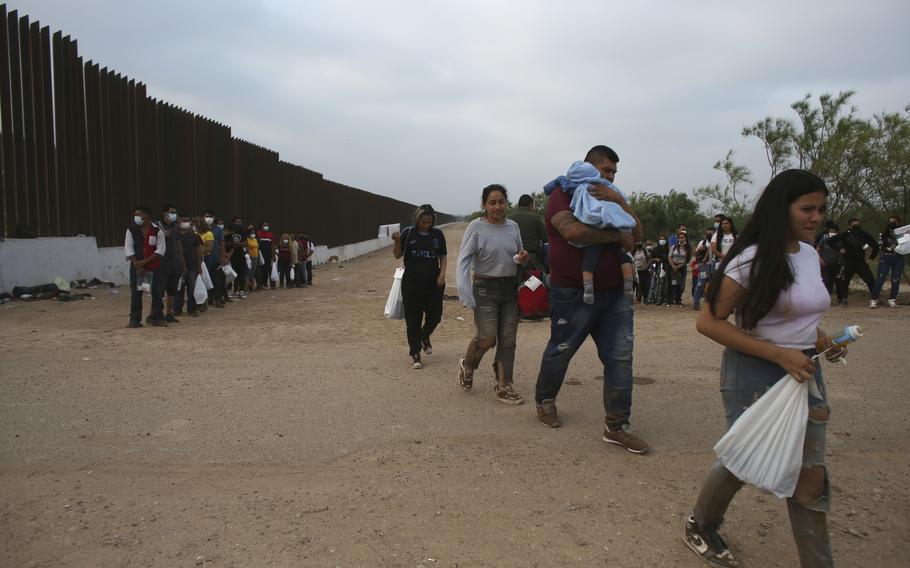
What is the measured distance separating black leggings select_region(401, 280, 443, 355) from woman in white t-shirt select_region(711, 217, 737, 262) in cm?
622

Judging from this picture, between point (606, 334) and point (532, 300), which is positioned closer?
point (606, 334)

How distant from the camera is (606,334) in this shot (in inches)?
160

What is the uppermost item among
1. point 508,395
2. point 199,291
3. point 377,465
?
point 199,291

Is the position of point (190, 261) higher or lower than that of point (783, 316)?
lower

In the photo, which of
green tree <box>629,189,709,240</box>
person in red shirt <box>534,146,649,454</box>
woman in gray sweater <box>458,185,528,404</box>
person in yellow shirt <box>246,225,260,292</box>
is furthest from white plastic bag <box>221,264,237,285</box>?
green tree <box>629,189,709,240</box>

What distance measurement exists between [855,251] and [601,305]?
948cm

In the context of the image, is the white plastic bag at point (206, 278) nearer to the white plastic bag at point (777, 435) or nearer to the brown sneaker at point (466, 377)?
the brown sneaker at point (466, 377)

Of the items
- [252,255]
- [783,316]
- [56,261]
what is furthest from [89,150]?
[783,316]

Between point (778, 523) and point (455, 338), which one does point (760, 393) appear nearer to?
point (778, 523)

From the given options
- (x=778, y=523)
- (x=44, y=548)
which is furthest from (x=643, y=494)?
(x=44, y=548)

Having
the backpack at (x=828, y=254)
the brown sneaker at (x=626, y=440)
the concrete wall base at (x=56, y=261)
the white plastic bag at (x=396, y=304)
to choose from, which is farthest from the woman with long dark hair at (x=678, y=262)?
the concrete wall base at (x=56, y=261)

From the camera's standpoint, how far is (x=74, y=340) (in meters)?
7.84

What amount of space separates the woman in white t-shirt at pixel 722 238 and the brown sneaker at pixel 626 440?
24.3 feet

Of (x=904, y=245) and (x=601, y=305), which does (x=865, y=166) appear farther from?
(x=601, y=305)
